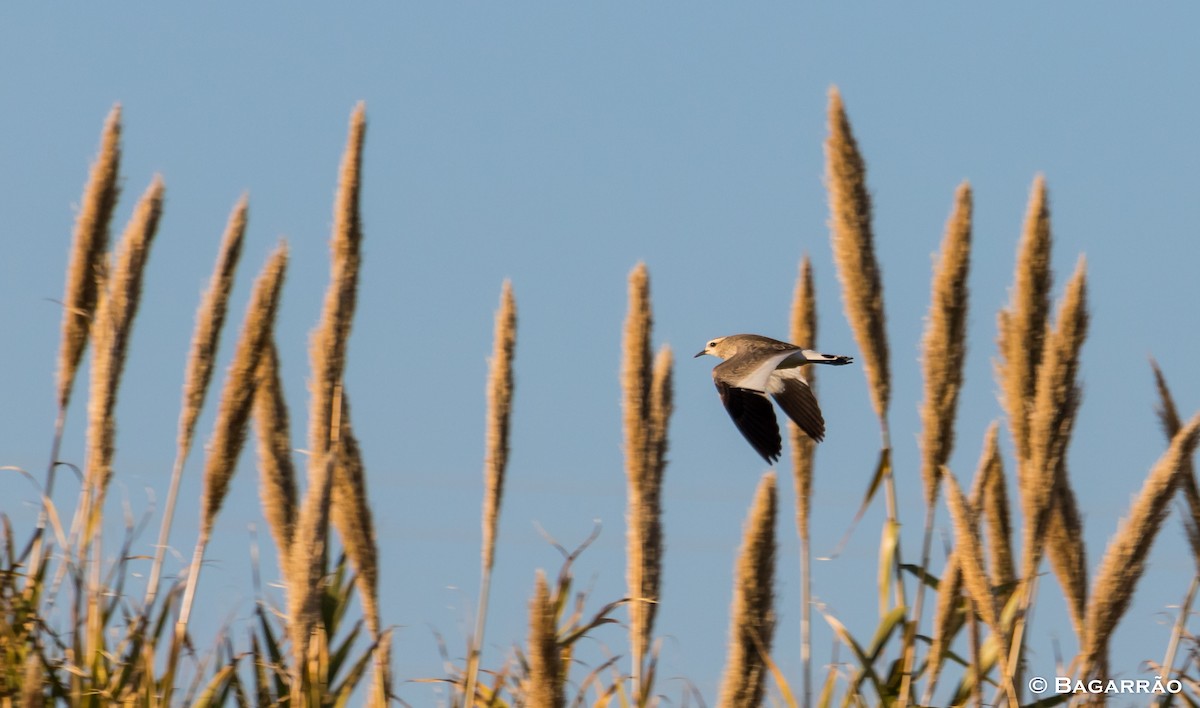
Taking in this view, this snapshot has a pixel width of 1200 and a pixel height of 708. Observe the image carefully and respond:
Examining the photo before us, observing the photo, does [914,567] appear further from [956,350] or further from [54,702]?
[54,702]

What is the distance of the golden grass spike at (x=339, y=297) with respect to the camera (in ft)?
14.0

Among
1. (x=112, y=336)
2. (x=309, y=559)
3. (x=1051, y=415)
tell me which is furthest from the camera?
(x=112, y=336)

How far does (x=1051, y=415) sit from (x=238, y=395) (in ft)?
7.10

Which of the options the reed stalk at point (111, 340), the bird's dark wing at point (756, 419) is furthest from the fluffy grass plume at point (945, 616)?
the reed stalk at point (111, 340)

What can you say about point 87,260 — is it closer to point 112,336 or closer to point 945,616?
point 112,336

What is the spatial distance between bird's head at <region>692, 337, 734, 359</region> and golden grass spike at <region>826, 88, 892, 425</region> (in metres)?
2.50

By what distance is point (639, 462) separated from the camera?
162 inches

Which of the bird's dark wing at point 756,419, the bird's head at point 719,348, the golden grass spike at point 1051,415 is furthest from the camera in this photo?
the bird's head at point 719,348

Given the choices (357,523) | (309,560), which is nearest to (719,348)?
(357,523)

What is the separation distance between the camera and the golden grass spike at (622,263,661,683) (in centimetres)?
408

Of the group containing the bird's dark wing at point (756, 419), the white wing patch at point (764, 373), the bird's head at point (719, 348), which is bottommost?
the bird's dark wing at point (756, 419)

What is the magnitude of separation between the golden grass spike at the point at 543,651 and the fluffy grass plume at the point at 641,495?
1.07m

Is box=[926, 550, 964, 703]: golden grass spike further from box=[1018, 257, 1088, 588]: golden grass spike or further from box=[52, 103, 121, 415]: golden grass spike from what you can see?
box=[52, 103, 121, 415]: golden grass spike

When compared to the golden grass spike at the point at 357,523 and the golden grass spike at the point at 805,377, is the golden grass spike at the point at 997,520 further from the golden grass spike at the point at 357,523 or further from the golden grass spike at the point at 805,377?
the golden grass spike at the point at 357,523
